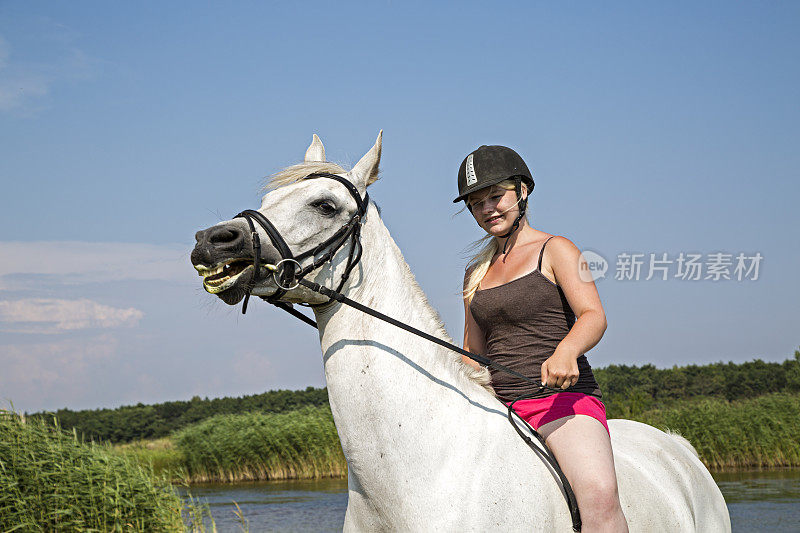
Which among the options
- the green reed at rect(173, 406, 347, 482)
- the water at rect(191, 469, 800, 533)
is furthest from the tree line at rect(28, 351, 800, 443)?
the water at rect(191, 469, 800, 533)

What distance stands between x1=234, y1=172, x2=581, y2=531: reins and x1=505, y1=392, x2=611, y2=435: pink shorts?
0.23 ft

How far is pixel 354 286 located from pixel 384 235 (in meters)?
0.29

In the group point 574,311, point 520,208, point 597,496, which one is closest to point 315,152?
point 520,208

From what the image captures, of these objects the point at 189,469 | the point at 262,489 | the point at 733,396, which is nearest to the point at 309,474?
the point at 262,489

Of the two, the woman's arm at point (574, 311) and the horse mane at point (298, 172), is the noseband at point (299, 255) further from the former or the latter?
the woman's arm at point (574, 311)

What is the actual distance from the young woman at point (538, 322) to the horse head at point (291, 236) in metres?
0.66

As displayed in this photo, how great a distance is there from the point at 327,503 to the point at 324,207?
1673 cm

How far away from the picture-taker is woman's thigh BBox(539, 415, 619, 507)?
2479mm

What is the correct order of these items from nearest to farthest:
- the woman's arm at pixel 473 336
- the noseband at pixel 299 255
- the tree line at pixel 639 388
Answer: the noseband at pixel 299 255, the woman's arm at pixel 473 336, the tree line at pixel 639 388

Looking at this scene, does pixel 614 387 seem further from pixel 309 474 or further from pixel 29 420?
pixel 29 420

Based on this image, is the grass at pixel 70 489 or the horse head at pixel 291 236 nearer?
the horse head at pixel 291 236

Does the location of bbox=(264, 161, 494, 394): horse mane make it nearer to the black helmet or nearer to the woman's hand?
the woman's hand

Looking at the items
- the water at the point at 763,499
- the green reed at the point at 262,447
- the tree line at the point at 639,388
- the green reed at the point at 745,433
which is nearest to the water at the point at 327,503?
the water at the point at 763,499

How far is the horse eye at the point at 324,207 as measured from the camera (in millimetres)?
2475
